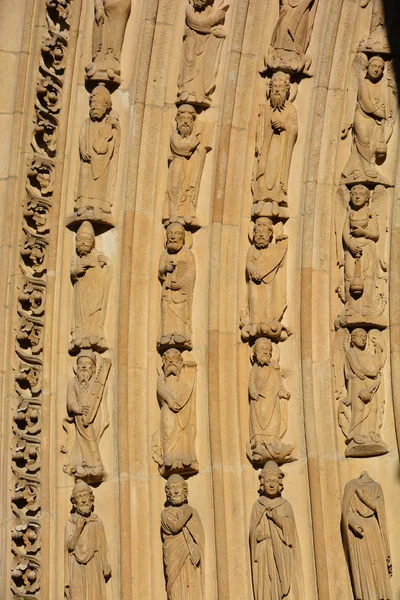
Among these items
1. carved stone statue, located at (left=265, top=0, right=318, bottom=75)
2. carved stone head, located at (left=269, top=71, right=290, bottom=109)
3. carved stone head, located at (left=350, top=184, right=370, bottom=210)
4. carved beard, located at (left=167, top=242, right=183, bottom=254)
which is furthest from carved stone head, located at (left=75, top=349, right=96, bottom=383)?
carved stone statue, located at (left=265, top=0, right=318, bottom=75)

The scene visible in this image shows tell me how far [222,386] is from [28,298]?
1690mm

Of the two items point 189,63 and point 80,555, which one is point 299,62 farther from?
point 80,555

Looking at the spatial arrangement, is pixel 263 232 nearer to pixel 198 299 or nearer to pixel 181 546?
pixel 198 299

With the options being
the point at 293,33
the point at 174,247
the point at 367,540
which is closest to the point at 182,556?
the point at 367,540

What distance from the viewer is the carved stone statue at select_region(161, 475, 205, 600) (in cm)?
1143

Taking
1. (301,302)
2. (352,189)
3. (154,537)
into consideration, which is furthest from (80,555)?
(352,189)

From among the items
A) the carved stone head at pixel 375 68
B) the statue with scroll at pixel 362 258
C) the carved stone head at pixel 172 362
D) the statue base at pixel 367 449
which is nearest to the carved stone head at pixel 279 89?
the carved stone head at pixel 375 68

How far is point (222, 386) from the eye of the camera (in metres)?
11.8

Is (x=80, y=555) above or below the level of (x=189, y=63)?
below

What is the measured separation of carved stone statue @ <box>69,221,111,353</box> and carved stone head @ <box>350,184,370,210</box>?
6.52 ft

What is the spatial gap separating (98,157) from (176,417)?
7.17ft

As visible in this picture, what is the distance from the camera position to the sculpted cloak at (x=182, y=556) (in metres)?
11.4

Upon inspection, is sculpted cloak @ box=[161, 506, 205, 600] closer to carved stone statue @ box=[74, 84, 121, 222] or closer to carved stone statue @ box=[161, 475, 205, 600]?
carved stone statue @ box=[161, 475, 205, 600]

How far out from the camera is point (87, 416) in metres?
11.9
